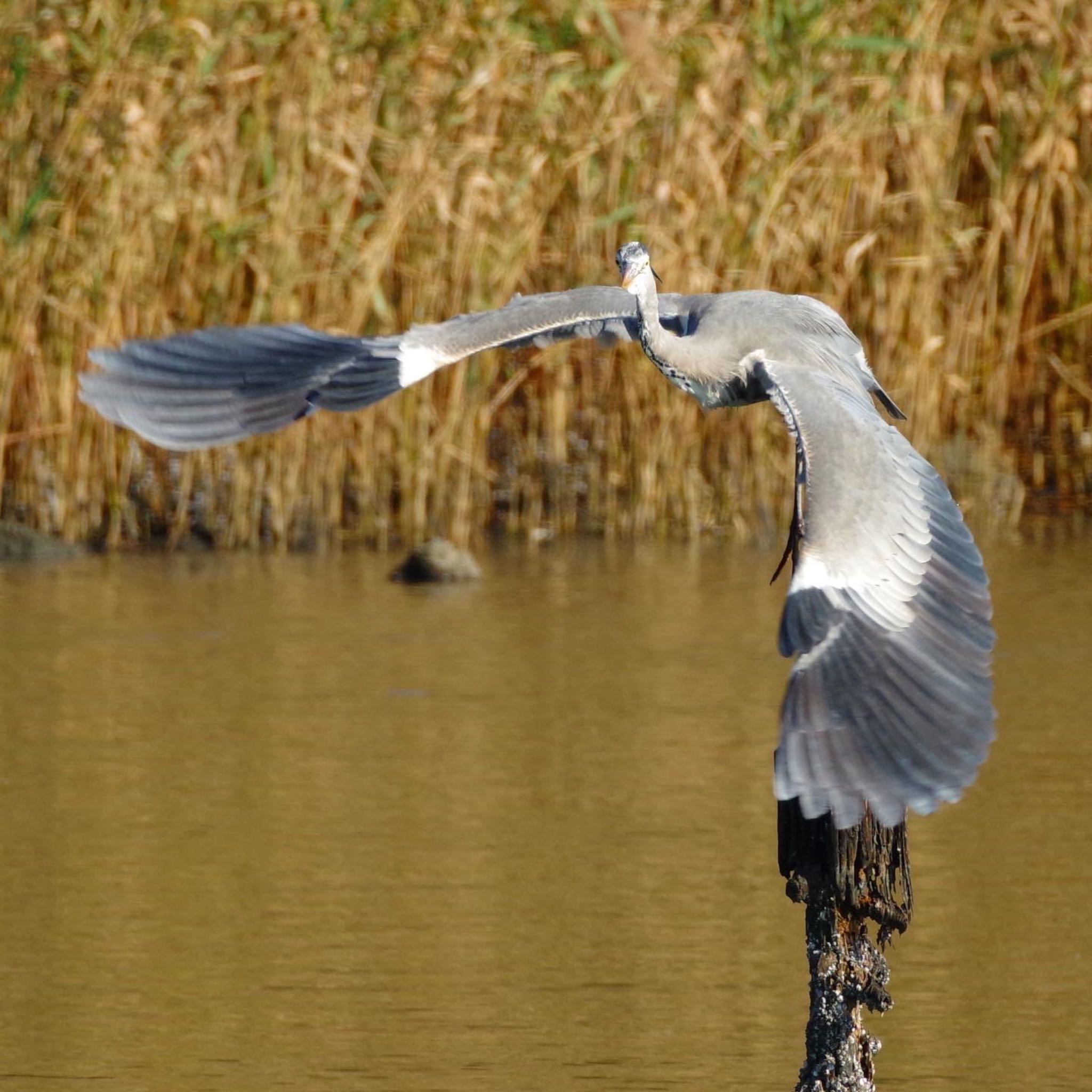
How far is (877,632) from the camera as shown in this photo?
3645mm

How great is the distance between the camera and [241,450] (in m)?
9.16

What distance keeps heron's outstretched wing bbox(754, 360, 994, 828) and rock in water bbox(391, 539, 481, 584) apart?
4.70 m

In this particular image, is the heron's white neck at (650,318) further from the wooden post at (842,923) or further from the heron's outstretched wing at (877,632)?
the wooden post at (842,923)

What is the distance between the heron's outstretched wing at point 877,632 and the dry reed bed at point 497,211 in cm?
514

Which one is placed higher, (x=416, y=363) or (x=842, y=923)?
(x=416, y=363)

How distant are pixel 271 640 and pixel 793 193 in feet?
9.47

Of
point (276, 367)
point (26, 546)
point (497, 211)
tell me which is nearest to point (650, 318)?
point (276, 367)

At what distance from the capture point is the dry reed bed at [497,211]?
901 cm

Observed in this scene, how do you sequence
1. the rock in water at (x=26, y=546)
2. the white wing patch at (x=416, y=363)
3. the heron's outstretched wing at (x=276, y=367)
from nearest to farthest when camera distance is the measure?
1. the heron's outstretched wing at (x=276, y=367)
2. the white wing patch at (x=416, y=363)
3. the rock in water at (x=26, y=546)

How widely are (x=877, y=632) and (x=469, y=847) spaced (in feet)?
7.61

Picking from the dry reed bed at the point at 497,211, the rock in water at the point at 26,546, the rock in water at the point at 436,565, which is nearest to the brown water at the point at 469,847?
the rock in water at the point at 436,565

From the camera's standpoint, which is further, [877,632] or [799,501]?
[799,501]

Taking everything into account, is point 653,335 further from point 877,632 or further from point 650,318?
point 877,632

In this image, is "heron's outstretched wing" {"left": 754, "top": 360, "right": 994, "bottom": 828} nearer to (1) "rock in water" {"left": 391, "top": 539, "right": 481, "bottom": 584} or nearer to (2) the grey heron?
(2) the grey heron
